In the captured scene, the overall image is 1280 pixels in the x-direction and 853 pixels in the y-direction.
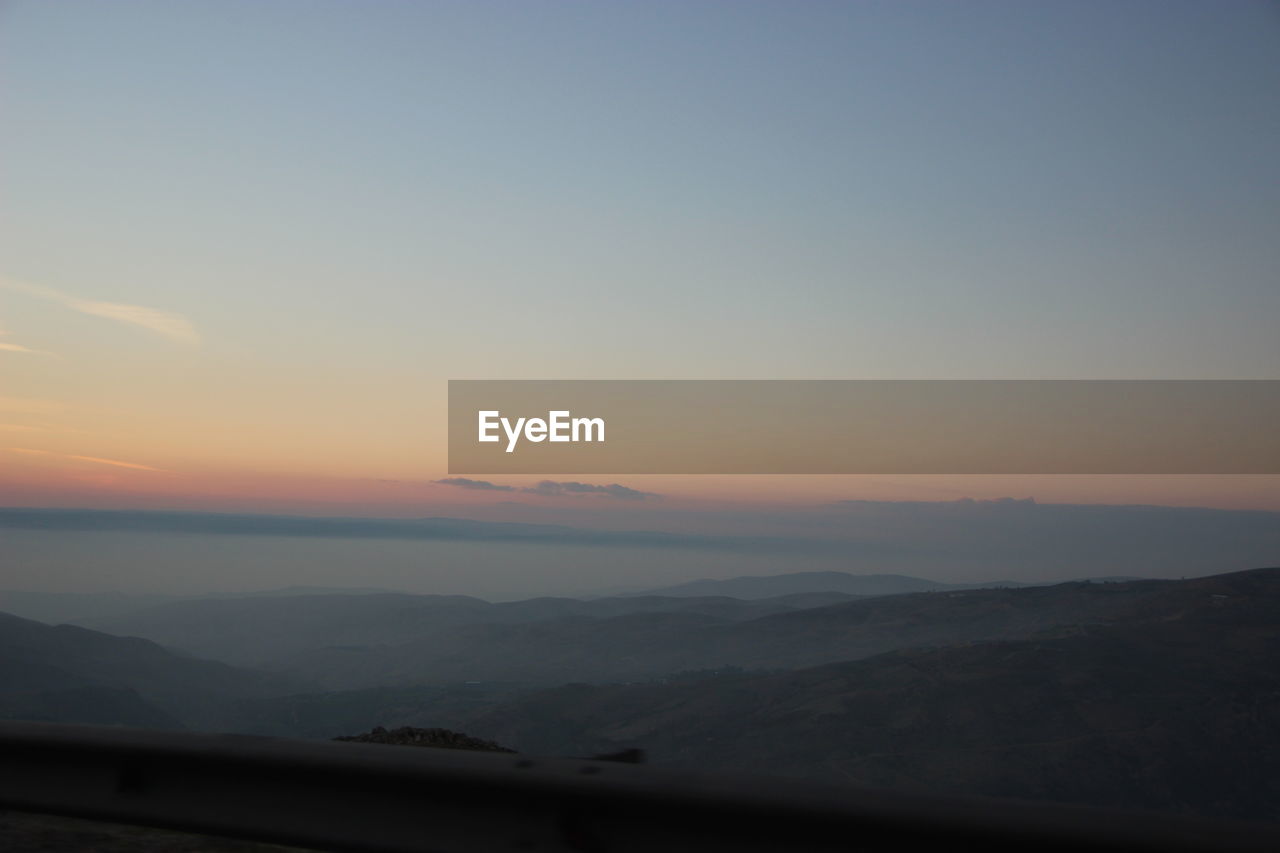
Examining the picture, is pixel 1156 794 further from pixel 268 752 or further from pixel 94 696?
pixel 94 696

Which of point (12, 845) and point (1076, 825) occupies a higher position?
point (1076, 825)

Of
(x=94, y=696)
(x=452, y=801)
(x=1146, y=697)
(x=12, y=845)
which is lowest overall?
(x=94, y=696)

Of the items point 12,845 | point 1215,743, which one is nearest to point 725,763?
point 1215,743

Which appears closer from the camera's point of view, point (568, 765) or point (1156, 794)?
point (568, 765)

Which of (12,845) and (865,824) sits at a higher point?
(865,824)

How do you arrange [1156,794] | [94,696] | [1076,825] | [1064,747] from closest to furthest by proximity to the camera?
1. [1076,825]
2. [1156,794]
3. [1064,747]
4. [94,696]

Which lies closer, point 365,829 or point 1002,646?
point 365,829

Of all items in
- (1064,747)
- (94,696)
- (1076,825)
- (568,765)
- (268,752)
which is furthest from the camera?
(94,696)

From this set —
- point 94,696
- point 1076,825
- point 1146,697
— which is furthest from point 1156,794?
point 94,696

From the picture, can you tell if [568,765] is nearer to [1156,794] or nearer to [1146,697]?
[1156,794]
